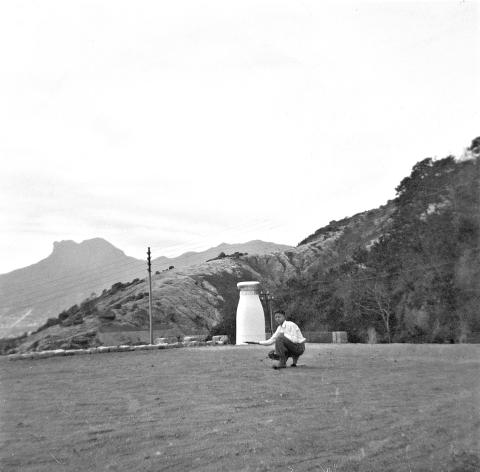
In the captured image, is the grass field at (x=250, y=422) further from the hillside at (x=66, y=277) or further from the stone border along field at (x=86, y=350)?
the hillside at (x=66, y=277)

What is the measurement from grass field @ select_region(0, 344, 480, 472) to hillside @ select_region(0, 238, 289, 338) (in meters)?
50.6

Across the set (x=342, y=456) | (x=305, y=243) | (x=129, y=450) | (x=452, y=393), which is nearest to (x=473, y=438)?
(x=342, y=456)

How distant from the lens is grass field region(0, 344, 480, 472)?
513cm

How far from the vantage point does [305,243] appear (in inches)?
3583

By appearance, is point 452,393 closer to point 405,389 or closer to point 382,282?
point 405,389

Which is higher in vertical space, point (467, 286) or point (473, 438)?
point (467, 286)

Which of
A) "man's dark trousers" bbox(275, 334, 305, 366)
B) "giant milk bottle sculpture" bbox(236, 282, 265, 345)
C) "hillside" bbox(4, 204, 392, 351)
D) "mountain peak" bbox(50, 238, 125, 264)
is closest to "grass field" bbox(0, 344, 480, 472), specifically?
"man's dark trousers" bbox(275, 334, 305, 366)

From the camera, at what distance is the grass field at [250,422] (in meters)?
5.13

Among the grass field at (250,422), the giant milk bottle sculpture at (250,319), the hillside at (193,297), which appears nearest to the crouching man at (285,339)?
the grass field at (250,422)

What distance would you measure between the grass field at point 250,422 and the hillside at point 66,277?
5058cm

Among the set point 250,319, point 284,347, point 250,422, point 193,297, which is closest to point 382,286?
point 250,319

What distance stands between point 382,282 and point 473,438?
4264cm

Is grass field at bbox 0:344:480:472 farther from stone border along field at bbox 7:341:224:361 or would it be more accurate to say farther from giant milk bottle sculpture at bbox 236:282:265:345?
giant milk bottle sculpture at bbox 236:282:265:345

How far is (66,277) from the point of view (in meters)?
156
